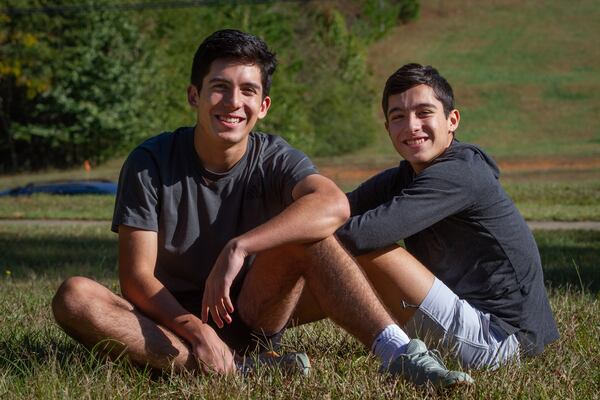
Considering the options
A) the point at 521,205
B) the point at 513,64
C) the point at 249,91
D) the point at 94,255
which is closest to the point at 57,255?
the point at 94,255

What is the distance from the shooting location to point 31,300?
20.3 ft

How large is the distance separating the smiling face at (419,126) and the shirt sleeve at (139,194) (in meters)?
1.07

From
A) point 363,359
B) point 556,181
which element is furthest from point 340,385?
point 556,181

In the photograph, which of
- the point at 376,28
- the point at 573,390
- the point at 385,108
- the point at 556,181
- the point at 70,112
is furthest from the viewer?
the point at 376,28

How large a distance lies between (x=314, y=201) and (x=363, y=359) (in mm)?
702

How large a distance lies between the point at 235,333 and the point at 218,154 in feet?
2.56

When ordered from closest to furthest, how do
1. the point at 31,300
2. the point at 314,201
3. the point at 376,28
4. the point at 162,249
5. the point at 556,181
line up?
the point at 314,201 < the point at 162,249 < the point at 31,300 < the point at 556,181 < the point at 376,28

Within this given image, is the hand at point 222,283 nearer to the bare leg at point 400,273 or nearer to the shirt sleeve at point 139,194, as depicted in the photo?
the shirt sleeve at point 139,194

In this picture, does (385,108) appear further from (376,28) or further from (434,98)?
(376,28)

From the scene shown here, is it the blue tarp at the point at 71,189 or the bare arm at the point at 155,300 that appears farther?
the blue tarp at the point at 71,189

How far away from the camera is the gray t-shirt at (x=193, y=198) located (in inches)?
163

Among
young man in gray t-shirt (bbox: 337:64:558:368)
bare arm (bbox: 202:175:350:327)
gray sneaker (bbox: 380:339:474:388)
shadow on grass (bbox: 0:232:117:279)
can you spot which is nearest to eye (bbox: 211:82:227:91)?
bare arm (bbox: 202:175:350:327)

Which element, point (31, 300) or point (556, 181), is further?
point (556, 181)

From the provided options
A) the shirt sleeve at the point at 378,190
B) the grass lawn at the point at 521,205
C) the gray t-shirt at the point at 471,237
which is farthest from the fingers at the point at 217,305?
the grass lawn at the point at 521,205
